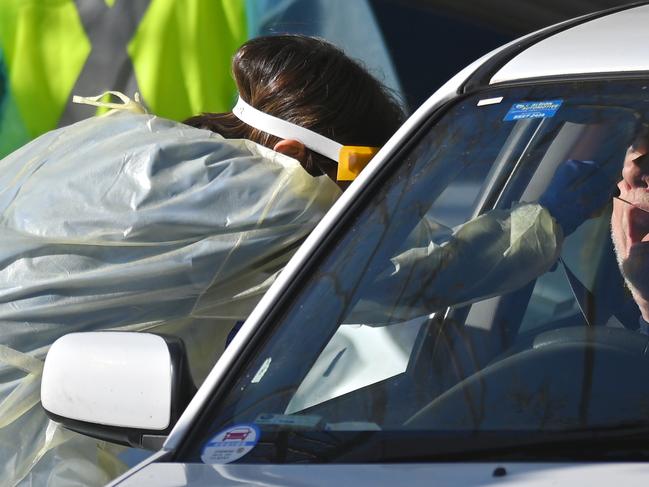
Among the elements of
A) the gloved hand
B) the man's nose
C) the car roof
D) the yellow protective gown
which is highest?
the car roof

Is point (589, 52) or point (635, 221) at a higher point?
point (589, 52)

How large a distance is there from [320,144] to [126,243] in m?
0.52

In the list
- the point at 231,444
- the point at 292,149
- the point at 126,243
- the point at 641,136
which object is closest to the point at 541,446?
the point at 231,444

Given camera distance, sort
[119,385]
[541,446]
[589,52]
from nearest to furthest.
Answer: [541,446]
[119,385]
[589,52]

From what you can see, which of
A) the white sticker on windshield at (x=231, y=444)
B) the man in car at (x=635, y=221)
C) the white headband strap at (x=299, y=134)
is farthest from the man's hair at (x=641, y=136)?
the white headband strap at (x=299, y=134)

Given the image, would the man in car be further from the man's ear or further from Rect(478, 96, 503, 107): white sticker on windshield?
the man's ear

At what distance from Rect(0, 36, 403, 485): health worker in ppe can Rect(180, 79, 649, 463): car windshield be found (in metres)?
0.49

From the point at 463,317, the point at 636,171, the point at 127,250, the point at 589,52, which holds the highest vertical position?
the point at 589,52

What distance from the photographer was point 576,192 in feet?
5.59

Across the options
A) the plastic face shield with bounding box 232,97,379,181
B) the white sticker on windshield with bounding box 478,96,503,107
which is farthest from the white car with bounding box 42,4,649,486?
the plastic face shield with bounding box 232,97,379,181

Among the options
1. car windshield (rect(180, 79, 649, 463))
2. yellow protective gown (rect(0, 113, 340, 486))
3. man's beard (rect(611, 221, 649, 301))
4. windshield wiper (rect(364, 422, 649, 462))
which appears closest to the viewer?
windshield wiper (rect(364, 422, 649, 462))

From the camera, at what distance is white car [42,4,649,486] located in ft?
4.46

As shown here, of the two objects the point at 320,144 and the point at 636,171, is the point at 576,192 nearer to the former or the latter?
the point at 636,171

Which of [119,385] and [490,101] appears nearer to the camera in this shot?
[119,385]
